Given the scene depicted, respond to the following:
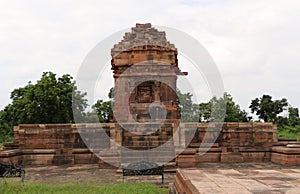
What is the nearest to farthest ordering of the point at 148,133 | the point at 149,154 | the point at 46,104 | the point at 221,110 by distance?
the point at 149,154 < the point at 148,133 < the point at 46,104 < the point at 221,110

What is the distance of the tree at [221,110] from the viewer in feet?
125

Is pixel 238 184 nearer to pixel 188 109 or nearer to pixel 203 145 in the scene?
pixel 203 145

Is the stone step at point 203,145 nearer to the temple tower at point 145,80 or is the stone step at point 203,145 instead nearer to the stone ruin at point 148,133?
the stone ruin at point 148,133

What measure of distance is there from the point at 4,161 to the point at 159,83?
26.2ft

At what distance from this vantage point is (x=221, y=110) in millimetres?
37938

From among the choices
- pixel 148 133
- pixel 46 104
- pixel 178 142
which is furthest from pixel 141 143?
pixel 46 104

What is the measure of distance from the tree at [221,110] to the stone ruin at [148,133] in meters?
20.3

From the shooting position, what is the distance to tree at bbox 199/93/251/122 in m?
38.1

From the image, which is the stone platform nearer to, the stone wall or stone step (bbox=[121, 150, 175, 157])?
stone step (bbox=[121, 150, 175, 157])

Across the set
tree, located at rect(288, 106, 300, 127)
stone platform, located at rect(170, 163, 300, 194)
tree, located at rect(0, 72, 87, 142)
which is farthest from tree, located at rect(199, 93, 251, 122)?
stone platform, located at rect(170, 163, 300, 194)

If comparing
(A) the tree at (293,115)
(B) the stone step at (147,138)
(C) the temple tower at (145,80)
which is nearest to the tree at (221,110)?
(A) the tree at (293,115)

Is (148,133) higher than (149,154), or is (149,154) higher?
(148,133)

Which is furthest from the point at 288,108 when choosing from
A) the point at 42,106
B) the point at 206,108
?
the point at 42,106

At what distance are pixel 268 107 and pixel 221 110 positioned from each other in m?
7.66
